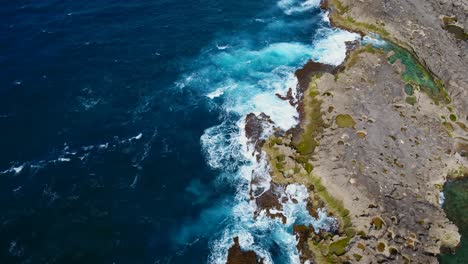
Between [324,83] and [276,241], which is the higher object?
[324,83]

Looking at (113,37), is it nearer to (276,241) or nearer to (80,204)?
(80,204)

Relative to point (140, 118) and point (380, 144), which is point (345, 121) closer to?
point (380, 144)

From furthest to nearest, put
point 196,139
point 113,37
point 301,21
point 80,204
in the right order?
point 301,21, point 113,37, point 196,139, point 80,204

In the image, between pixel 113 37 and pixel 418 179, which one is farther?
pixel 113 37

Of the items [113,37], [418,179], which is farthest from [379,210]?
[113,37]

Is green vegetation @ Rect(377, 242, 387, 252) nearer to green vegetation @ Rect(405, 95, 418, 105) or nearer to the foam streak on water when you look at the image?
the foam streak on water
